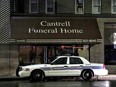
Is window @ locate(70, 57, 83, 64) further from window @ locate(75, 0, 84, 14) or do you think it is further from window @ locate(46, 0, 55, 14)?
window @ locate(46, 0, 55, 14)

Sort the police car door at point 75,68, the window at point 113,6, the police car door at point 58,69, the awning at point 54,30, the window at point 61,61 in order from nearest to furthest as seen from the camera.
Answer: the police car door at point 58,69
the police car door at point 75,68
the window at point 61,61
the awning at point 54,30
the window at point 113,6

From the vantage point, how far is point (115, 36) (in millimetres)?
32688

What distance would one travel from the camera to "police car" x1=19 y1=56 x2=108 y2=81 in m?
26.0

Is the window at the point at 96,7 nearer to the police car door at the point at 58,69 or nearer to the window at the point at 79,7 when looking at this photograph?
the window at the point at 79,7

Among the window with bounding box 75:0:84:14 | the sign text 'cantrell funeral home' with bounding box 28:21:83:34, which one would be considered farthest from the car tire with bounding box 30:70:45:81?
the window with bounding box 75:0:84:14

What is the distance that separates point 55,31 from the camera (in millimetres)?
31078

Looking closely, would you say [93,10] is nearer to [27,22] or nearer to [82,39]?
[82,39]

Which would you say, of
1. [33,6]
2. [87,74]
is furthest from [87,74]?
[33,6]

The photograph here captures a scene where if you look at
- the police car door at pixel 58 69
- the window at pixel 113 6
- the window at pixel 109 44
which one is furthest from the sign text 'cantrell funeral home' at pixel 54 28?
the police car door at pixel 58 69

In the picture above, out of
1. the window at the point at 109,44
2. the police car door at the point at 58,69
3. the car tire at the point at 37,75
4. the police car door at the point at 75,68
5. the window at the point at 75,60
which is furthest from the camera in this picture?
the window at the point at 109,44

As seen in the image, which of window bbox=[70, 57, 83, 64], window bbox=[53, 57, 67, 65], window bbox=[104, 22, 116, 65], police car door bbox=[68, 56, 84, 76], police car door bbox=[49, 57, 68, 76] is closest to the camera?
police car door bbox=[49, 57, 68, 76]

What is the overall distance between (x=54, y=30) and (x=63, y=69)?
5.53 m

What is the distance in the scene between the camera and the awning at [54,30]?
3064cm

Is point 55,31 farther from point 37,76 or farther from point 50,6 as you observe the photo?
point 37,76
